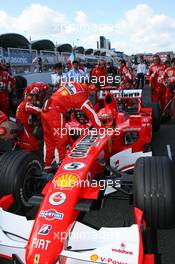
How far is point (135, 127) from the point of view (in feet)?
14.4

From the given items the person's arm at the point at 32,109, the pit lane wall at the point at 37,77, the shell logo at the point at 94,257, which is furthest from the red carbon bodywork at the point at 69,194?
the pit lane wall at the point at 37,77

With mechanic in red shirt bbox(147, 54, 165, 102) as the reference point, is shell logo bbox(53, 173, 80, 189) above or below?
below

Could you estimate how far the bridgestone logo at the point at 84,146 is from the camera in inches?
128

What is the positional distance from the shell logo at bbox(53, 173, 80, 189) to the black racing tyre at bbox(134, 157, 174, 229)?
1.69 ft

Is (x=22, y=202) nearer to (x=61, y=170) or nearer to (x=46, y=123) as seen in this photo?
(x=61, y=170)

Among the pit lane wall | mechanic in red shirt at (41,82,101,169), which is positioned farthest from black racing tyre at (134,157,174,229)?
the pit lane wall

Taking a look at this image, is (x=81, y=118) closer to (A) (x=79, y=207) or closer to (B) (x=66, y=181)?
(B) (x=66, y=181)

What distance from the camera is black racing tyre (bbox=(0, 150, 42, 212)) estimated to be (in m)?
3.03

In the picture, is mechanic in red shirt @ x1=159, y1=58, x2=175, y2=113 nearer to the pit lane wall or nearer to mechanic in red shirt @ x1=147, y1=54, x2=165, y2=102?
mechanic in red shirt @ x1=147, y1=54, x2=165, y2=102

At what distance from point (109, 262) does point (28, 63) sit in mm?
13421

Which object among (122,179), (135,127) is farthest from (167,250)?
(135,127)

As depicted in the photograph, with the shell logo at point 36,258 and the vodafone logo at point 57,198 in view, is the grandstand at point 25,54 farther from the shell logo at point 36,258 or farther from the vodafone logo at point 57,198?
the shell logo at point 36,258

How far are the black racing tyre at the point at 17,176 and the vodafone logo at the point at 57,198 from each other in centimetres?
52

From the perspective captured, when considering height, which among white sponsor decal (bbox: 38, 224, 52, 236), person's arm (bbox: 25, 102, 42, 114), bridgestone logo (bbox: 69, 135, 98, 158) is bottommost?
white sponsor decal (bbox: 38, 224, 52, 236)
